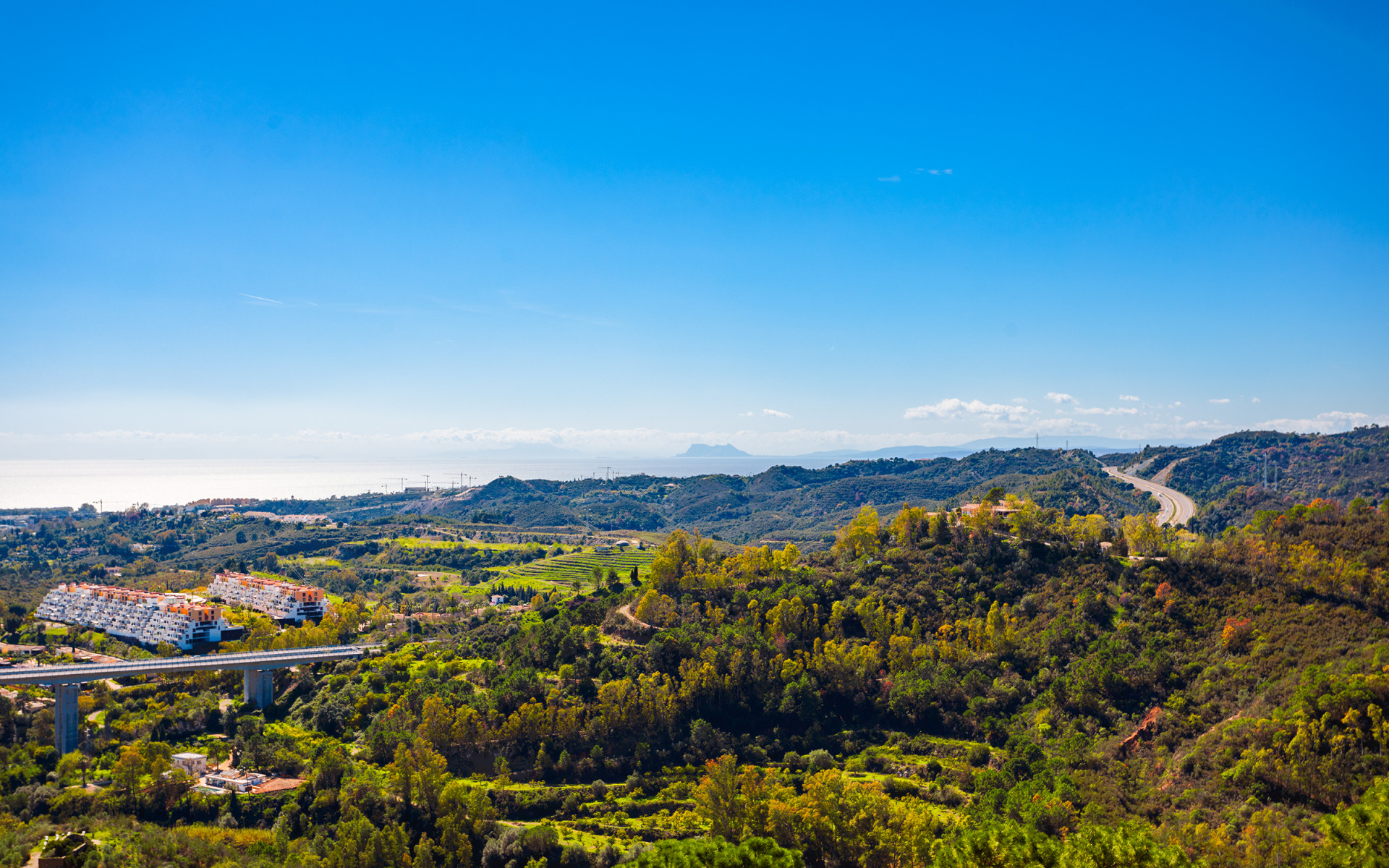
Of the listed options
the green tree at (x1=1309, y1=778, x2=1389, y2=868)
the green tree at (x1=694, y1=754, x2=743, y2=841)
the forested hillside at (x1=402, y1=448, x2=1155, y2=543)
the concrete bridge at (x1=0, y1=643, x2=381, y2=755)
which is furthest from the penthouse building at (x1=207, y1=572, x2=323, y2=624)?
the green tree at (x1=1309, y1=778, x2=1389, y2=868)

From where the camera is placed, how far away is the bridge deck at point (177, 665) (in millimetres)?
50062

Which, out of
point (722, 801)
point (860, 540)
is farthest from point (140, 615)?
point (860, 540)

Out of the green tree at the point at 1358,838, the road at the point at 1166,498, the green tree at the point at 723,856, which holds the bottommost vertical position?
the green tree at the point at 723,856

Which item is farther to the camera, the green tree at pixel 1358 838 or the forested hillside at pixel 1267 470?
the forested hillside at pixel 1267 470

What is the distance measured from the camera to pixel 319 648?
60219 mm

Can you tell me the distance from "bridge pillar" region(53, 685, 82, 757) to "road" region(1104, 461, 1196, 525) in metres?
96.3

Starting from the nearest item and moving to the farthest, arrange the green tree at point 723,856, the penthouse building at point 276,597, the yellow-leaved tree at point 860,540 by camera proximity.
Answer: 1. the green tree at point 723,856
2. the yellow-leaved tree at point 860,540
3. the penthouse building at point 276,597

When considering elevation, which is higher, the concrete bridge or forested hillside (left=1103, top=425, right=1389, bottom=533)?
forested hillside (left=1103, top=425, right=1389, bottom=533)

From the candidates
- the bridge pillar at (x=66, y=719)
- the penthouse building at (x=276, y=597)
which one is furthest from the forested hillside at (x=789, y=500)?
the bridge pillar at (x=66, y=719)

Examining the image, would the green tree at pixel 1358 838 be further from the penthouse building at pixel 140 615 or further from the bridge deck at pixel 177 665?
the penthouse building at pixel 140 615

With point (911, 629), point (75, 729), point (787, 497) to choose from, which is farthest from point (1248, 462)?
point (75, 729)

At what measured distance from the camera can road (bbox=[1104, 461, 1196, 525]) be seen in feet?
321

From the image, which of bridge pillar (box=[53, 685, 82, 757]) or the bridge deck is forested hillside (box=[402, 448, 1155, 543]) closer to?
the bridge deck

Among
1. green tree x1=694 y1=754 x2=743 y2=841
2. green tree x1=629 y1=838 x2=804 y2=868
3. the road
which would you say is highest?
the road
